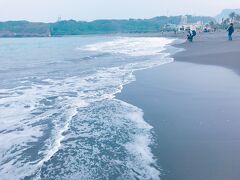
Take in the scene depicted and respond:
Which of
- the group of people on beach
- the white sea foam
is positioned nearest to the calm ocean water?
the white sea foam

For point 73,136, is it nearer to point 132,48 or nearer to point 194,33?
point 132,48

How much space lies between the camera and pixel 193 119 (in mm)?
8188

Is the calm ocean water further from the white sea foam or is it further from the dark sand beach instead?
the white sea foam

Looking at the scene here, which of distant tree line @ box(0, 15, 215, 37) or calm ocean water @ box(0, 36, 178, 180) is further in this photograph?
distant tree line @ box(0, 15, 215, 37)

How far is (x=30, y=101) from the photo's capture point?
1100cm

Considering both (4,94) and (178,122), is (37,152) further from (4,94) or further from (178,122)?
(4,94)

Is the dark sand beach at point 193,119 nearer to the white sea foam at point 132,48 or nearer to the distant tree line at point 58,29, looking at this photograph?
the white sea foam at point 132,48

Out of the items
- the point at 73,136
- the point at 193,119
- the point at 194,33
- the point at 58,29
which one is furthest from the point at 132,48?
the point at 58,29

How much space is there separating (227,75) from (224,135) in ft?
25.1

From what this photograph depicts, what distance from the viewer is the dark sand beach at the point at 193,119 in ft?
18.2

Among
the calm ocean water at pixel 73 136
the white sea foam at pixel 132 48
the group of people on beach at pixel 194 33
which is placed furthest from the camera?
the white sea foam at pixel 132 48

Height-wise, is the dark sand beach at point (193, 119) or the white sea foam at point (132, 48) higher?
the dark sand beach at point (193, 119)

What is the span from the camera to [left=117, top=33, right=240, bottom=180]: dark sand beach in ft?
18.2

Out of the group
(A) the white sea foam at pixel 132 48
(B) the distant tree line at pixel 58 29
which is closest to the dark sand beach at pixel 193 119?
(A) the white sea foam at pixel 132 48
